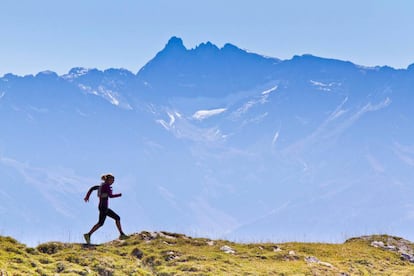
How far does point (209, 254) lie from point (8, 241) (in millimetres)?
9354

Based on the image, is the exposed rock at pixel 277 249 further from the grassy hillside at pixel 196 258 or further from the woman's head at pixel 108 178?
the woman's head at pixel 108 178

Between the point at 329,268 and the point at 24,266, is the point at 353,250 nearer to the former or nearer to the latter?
the point at 329,268

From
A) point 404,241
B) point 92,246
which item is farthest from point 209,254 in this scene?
point 404,241

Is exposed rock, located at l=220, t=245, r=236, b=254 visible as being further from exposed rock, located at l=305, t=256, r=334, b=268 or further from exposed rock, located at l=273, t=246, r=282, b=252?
exposed rock, located at l=305, t=256, r=334, b=268

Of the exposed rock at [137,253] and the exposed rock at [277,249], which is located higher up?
the exposed rock at [277,249]

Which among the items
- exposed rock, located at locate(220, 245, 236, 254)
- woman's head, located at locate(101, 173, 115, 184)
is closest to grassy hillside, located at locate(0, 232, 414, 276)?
exposed rock, located at locate(220, 245, 236, 254)

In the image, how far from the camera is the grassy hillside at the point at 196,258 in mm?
26359

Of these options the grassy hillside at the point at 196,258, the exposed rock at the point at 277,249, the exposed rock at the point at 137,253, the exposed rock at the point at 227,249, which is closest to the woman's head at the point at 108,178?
the grassy hillside at the point at 196,258

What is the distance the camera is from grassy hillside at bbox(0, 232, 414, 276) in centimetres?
2636

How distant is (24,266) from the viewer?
24547 mm

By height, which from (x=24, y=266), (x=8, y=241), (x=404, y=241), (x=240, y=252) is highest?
(x=404, y=241)

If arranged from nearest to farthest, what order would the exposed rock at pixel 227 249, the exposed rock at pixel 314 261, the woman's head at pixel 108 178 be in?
1. the woman's head at pixel 108 178
2. the exposed rock at pixel 314 261
3. the exposed rock at pixel 227 249

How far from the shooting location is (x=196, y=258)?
3091cm

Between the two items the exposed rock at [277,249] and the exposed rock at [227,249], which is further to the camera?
the exposed rock at [277,249]
